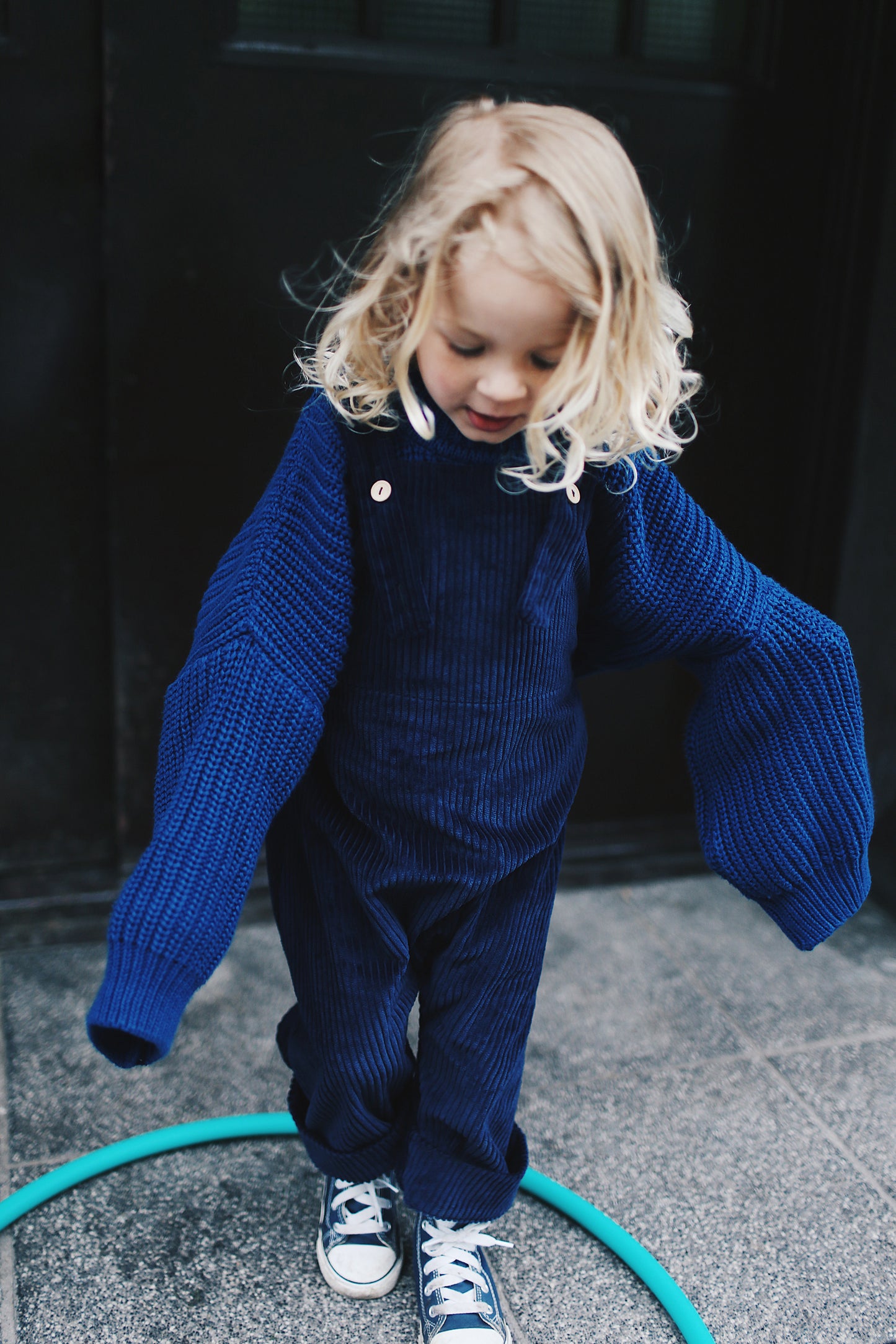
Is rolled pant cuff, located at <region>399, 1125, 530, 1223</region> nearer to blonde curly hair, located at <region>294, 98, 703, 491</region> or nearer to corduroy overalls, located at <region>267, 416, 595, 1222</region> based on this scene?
corduroy overalls, located at <region>267, 416, 595, 1222</region>

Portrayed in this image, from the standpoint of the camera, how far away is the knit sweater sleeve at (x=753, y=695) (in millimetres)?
1441

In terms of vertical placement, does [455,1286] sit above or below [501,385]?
below

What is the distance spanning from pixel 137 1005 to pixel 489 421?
2.38 feet

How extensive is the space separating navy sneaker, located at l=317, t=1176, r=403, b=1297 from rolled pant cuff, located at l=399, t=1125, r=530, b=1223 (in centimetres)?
10

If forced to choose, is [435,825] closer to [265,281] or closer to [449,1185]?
[449,1185]

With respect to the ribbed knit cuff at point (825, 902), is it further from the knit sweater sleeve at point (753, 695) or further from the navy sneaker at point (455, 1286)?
the navy sneaker at point (455, 1286)

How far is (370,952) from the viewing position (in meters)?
1.46

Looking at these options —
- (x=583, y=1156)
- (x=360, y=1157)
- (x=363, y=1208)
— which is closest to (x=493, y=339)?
(x=360, y=1157)

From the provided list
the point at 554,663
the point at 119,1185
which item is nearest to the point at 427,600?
the point at 554,663

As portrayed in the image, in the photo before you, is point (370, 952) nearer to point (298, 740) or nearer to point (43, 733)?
point (298, 740)

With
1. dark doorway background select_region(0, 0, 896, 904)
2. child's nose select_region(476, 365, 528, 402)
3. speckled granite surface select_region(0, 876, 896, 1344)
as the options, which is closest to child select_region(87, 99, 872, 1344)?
child's nose select_region(476, 365, 528, 402)

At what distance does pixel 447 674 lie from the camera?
1.35 meters

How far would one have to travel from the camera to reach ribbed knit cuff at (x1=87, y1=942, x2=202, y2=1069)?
3.77ft

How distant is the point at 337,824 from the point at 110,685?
1101mm
